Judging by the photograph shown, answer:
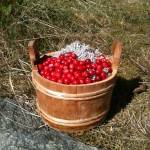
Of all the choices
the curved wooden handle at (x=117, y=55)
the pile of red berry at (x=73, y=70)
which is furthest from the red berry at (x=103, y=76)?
the curved wooden handle at (x=117, y=55)

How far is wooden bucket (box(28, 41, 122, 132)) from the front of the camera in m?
3.89

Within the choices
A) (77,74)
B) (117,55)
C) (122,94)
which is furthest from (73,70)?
(122,94)

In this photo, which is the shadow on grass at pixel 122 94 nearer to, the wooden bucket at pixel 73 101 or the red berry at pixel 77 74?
the wooden bucket at pixel 73 101

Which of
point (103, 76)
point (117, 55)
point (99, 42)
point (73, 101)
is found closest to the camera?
point (73, 101)

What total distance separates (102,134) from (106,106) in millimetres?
255

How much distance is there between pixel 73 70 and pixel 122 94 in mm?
955

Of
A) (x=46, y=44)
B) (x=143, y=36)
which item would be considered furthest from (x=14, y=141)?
(x=143, y=36)

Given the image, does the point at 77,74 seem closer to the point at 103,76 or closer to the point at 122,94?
the point at 103,76

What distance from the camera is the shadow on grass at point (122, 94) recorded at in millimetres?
4555

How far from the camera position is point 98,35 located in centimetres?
579

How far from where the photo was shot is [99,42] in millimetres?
5641

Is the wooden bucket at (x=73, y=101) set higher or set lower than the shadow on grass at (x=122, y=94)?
higher

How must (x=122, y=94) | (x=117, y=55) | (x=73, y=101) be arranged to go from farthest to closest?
(x=122, y=94) < (x=117, y=55) < (x=73, y=101)

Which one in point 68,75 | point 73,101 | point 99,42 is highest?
point 68,75
